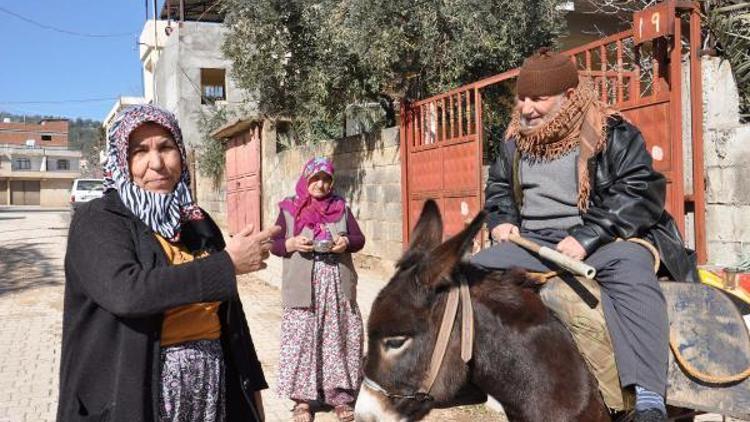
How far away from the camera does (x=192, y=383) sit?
2.30 m

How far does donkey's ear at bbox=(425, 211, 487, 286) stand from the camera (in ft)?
6.90

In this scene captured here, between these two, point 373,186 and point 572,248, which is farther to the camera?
point 373,186

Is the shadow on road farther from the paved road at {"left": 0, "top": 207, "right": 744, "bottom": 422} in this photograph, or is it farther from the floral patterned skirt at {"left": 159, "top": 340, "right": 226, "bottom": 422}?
the floral patterned skirt at {"left": 159, "top": 340, "right": 226, "bottom": 422}

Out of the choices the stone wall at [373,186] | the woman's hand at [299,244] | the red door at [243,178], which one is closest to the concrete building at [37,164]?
the red door at [243,178]

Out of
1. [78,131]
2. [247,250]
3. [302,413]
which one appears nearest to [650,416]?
[247,250]

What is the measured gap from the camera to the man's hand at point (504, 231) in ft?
9.30

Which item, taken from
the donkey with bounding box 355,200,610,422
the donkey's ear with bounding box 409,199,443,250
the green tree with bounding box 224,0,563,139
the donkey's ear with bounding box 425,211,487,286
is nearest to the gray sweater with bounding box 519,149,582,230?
the donkey with bounding box 355,200,610,422

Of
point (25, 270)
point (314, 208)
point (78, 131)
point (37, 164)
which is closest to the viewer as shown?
point (314, 208)

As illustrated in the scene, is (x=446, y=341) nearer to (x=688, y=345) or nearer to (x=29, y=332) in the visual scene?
(x=688, y=345)

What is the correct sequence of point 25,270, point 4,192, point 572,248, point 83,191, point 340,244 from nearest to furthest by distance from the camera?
point 572,248, point 340,244, point 25,270, point 83,191, point 4,192

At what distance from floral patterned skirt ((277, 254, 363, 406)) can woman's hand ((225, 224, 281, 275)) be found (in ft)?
9.86

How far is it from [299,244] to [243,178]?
13.2 metres

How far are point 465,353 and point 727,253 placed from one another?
390cm

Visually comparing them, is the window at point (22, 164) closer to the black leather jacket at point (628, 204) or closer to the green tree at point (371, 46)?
the green tree at point (371, 46)
